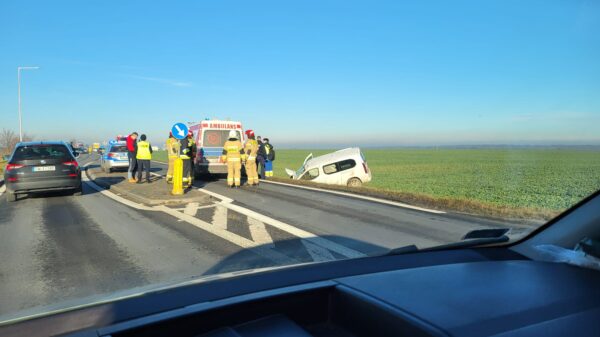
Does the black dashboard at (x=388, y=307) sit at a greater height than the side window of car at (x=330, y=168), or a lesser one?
greater

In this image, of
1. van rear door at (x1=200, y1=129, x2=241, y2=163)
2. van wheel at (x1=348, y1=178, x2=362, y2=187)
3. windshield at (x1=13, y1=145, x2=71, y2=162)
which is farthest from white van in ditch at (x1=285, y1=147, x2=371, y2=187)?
windshield at (x1=13, y1=145, x2=71, y2=162)

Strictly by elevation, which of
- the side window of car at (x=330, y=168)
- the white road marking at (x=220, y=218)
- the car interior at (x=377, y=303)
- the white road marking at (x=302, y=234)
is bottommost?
A: the white road marking at (x=220, y=218)

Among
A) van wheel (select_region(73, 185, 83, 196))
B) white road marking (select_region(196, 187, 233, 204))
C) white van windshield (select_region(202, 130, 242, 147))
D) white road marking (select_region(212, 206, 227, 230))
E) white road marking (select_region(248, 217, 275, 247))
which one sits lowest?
van wheel (select_region(73, 185, 83, 196))

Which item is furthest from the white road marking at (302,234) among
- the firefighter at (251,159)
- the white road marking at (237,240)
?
the firefighter at (251,159)

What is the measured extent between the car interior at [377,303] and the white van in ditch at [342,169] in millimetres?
14786

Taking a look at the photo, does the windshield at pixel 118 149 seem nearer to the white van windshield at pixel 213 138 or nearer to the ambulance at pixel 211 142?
the ambulance at pixel 211 142

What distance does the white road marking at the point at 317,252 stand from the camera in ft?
17.8

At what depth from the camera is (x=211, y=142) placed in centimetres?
1688

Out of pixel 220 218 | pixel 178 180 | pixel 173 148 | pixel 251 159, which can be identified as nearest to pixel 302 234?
pixel 220 218

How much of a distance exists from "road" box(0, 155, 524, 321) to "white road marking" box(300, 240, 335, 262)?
0.6 inches

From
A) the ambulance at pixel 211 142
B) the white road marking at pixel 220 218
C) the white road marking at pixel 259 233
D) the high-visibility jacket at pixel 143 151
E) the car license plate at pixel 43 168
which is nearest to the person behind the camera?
the white road marking at pixel 259 233

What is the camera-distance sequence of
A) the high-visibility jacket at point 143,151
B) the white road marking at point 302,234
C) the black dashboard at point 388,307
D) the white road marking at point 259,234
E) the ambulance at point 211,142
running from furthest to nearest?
1. the ambulance at point 211,142
2. the high-visibility jacket at point 143,151
3. the white road marking at point 302,234
4. the white road marking at point 259,234
5. the black dashboard at point 388,307

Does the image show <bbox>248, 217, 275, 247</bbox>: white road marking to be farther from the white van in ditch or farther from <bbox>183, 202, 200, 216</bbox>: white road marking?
the white van in ditch

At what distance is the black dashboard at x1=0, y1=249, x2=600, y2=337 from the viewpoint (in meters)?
1.39
